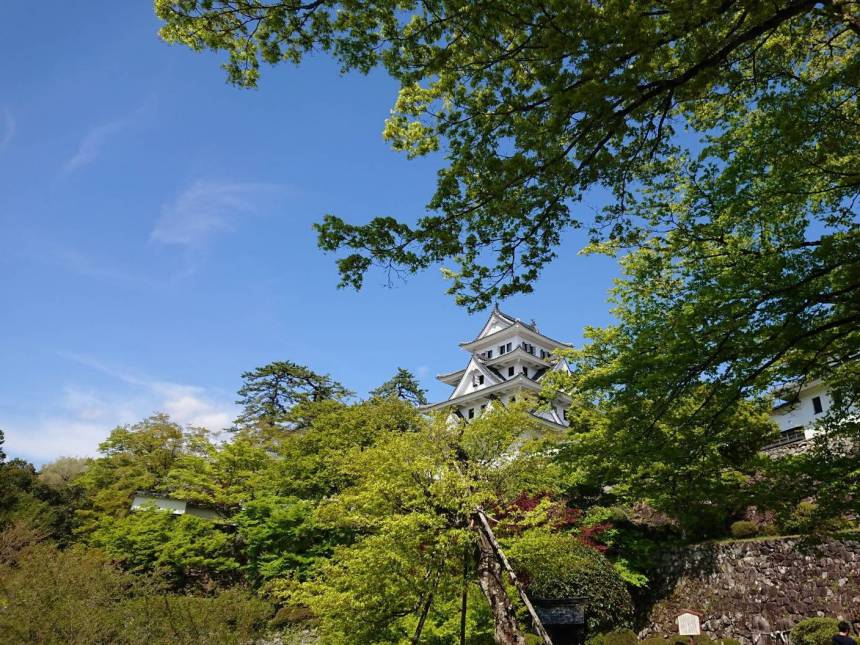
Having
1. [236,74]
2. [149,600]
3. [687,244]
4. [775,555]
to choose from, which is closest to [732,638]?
[775,555]

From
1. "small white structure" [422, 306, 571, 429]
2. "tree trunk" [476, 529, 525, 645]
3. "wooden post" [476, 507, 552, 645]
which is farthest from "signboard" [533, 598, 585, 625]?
"small white structure" [422, 306, 571, 429]

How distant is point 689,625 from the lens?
39.3 feet

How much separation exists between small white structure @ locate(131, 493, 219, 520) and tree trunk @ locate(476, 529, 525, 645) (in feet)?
54.9

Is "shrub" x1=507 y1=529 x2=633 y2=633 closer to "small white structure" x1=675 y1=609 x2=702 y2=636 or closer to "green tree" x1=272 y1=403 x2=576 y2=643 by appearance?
"small white structure" x1=675 y1=609 x2=702 y2=636

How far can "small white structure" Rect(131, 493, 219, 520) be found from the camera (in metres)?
21.1

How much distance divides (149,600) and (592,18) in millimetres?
14107

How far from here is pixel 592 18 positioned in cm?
396

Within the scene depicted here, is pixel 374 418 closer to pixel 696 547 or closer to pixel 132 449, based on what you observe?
pixel 696 547

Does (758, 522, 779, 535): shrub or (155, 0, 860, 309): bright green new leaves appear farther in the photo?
(758, 522, 779, 535): shrub

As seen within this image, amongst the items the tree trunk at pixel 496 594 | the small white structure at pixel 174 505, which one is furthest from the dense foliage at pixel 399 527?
the small white structure at pixel 174 505

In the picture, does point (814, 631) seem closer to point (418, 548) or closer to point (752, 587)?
point (752, 587)

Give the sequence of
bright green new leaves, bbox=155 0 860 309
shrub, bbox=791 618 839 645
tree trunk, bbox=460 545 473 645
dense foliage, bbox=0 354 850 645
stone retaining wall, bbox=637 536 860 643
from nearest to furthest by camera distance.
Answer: bright green new leaves, bbox=155 0 860 309
dense foliage, bbox=0 354 850 645
tree trunk, bbox=460 545 473 645
shrub, bbox=791 618 839 645
stone retaining wall, bbox=637 536 860 643

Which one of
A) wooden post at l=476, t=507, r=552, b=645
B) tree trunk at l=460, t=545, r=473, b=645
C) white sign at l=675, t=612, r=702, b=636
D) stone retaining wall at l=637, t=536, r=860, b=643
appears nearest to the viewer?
wooden post at l=476, t=507, r=552, b=645

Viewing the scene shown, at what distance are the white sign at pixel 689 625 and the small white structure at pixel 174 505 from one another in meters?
18.0
